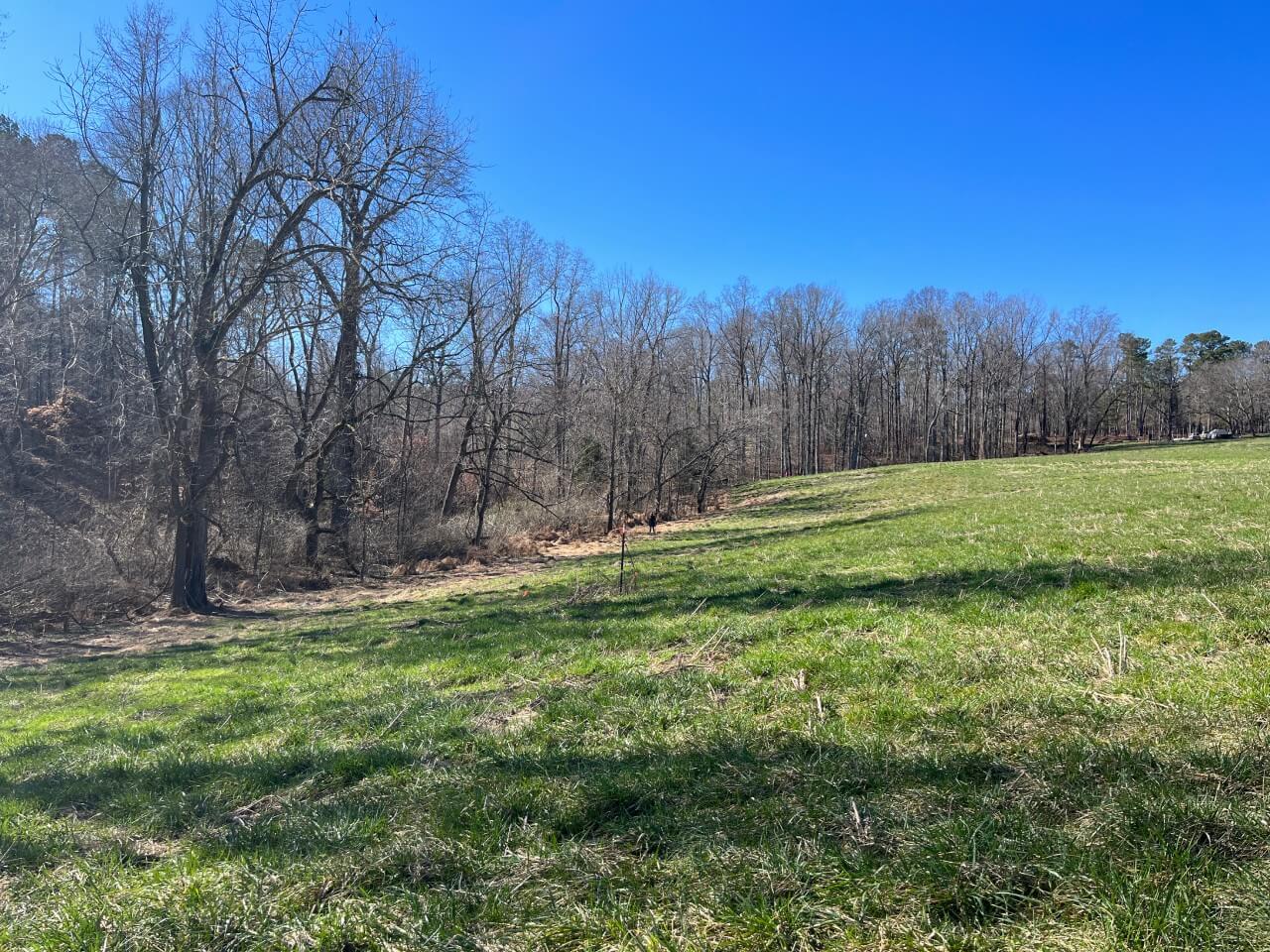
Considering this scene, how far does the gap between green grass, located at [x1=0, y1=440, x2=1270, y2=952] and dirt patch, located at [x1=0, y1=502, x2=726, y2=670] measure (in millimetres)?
3997

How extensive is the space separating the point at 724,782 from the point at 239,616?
14301mm

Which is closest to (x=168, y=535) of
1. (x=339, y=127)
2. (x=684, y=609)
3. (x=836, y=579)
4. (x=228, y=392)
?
(x=228, y=392)

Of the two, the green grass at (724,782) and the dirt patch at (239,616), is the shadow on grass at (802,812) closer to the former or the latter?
the green grass at (724,782)

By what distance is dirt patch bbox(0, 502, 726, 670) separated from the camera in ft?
37.5

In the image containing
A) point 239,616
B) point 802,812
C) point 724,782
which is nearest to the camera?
point 802,812

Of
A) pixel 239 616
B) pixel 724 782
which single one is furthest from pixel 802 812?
pixel 239 616

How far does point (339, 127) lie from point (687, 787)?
16.9 m

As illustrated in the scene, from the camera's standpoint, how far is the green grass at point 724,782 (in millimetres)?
2283

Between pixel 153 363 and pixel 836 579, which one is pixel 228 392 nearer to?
pixel 153 363

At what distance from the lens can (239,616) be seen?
46.3 feet

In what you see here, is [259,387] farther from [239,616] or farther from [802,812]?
[802,812]

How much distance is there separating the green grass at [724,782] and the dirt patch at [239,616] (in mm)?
3997

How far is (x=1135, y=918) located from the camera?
199 cm

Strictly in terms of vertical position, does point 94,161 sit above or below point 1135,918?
above
